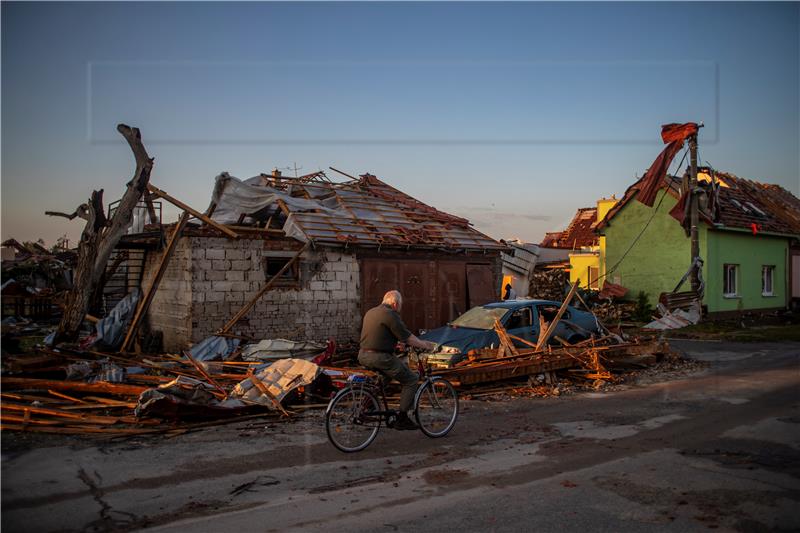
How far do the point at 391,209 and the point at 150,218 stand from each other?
23.9 ft

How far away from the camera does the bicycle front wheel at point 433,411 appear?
795 centimetres

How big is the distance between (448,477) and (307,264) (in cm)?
1087

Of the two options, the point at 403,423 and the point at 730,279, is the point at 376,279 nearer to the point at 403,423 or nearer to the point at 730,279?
the point at 403,423

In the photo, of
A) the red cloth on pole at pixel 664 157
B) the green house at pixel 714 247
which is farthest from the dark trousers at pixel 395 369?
the green house at pixel 714 247

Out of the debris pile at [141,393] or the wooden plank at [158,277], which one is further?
the wooden plank at [158,277]

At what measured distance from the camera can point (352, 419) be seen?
7.46m

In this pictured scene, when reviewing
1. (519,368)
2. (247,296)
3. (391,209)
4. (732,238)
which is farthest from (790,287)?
(247,296)

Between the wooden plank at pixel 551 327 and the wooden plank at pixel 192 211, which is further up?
the wooden plank at pixel 192 211

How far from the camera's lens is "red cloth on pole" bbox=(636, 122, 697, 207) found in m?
23.6

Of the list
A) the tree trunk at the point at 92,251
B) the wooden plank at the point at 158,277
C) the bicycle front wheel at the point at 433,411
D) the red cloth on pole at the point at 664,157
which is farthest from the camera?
the red cloth on pole at the point at 664,157

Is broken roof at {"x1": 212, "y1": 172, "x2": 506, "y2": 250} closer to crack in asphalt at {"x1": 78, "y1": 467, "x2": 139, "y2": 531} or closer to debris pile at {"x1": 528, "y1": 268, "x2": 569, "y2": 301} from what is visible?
debris pile at {"x1": 528, "y1": 268, "x2": 569, "y2": 301}

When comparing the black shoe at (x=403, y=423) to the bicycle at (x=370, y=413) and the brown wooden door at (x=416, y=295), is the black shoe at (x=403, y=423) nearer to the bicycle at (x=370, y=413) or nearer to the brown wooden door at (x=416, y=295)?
the bicycle at (x=370, y=413)

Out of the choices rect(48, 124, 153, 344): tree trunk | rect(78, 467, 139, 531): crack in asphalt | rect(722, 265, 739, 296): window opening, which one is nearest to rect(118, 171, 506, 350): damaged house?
rect(48, 124, 153, 344): tree trunk

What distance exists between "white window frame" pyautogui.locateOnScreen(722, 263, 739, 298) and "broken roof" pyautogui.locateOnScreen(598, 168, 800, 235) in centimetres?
174
